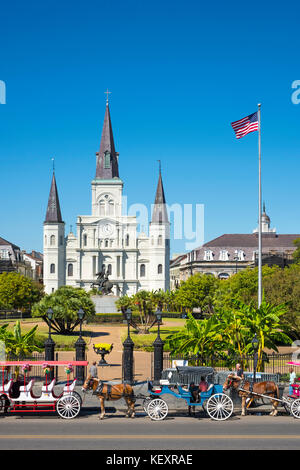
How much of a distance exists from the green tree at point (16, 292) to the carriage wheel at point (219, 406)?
173 feet

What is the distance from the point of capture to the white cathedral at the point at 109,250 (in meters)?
105

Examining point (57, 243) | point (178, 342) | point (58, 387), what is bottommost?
point (58, 387)

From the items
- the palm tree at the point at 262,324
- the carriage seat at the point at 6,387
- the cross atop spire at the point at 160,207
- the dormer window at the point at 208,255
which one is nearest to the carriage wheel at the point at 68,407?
the carriage seat at the point at 6,387

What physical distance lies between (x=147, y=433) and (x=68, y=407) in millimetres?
3011

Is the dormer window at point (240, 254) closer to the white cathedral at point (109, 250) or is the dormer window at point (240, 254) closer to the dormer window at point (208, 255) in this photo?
the dormer window at point (208, 255)

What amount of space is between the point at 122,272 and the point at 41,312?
6303 centimetres

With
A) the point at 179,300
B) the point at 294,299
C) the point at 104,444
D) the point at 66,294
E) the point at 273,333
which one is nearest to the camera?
the point at 104,444

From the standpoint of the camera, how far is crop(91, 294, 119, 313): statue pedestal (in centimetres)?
6800

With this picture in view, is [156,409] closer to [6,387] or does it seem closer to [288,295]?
[6,387]

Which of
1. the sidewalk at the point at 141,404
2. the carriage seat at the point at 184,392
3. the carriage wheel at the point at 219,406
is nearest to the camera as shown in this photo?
the carriage wheel at the point at 219,406
